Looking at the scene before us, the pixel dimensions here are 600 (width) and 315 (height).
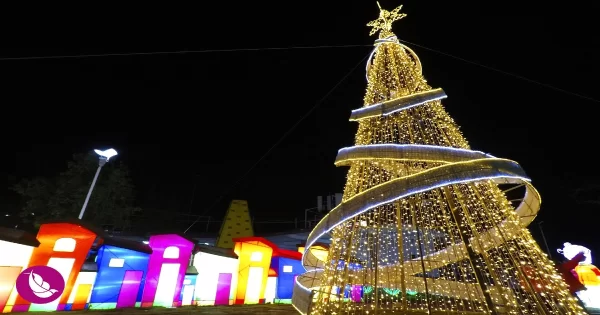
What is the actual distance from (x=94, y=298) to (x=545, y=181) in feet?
91.0

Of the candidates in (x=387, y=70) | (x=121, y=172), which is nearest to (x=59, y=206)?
(x=121, y=172)

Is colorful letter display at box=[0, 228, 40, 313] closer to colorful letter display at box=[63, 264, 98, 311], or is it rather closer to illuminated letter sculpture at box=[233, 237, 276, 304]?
colorful letter display at box=[63, 264, 98, 311]

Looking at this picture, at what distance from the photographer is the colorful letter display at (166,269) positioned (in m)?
9.24

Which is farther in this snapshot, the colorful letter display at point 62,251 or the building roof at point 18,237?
the colorful letter display at point 62,251

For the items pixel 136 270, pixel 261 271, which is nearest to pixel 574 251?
pixel 261 271

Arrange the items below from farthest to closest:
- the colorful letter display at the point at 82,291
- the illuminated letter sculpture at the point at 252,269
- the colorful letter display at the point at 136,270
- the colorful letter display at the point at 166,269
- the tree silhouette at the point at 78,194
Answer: the tree silhouette at the point at 78,194, the illuminated letter sculpture at the point at 252,269, the colorful letter display at the point at 166,269, the colorful letter display at the point at 82,291, the colorful letter display at the point at 136,270

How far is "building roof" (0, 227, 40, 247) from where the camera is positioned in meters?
7.46

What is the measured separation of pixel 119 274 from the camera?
8977mm

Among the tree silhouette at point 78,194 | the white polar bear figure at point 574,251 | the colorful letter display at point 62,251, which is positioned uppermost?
the tree silhouette at point 78,194

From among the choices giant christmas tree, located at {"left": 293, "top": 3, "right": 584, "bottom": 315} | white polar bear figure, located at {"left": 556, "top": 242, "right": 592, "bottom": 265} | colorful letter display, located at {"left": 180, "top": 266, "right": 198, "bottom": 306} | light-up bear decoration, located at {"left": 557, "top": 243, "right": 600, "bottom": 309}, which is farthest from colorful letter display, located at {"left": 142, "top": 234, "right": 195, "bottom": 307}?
white polar bear figure, located at {"left": 556, "top": 242, "right": 592, "bottom": 265}

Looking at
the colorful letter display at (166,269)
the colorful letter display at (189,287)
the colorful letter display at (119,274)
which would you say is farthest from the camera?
the colorful letter display at (189,287)

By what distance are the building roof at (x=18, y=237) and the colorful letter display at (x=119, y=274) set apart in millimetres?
1655
